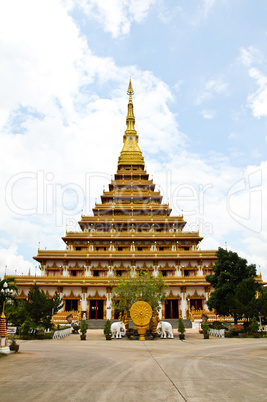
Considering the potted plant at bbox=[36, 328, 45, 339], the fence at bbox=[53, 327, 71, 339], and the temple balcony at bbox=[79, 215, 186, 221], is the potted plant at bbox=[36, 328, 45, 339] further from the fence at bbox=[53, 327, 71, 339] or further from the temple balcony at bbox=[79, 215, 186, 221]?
the temple balcony at bbox=[79, 215, 186, 221]

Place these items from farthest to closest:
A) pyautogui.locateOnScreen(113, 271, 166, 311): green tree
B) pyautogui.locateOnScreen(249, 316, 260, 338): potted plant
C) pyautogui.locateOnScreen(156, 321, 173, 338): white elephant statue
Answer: pyautogui.locateOnScreen(113, 271, 166, 311): green tree < pyautogui.locateOnScreen(156, 321, 173, 338): white elephant statue < pyautogui.locateOnScreen(249, 316, 260, 338): potted plant

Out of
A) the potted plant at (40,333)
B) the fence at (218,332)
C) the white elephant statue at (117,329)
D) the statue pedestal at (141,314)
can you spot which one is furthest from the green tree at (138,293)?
the potted plant at (40,333)

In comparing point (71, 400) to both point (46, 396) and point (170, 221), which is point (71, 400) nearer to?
point (46, 396)

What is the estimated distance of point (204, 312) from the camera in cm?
4497

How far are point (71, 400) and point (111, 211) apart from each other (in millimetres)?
50077

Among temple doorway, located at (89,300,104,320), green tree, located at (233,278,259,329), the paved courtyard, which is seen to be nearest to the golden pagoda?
temple doorway, located at (89,300,104,320)

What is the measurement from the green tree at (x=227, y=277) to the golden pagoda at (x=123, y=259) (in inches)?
310

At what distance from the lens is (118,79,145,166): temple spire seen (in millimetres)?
70713

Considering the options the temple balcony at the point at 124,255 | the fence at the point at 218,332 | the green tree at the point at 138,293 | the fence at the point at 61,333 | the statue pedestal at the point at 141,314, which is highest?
the temple balcony at the point at 124,255

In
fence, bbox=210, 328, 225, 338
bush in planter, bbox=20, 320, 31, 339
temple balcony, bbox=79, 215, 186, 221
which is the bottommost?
fence, bbox=210, 328, 225, 338

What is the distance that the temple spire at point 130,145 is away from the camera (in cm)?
7071

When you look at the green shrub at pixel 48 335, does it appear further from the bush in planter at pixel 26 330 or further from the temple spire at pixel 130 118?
the temple spire at pixel 130 118

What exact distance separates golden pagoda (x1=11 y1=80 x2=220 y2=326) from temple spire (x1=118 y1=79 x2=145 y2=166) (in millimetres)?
10694

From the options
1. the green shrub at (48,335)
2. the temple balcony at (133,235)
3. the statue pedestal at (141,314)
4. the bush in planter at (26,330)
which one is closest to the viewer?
the bush in planter at (26,330)
